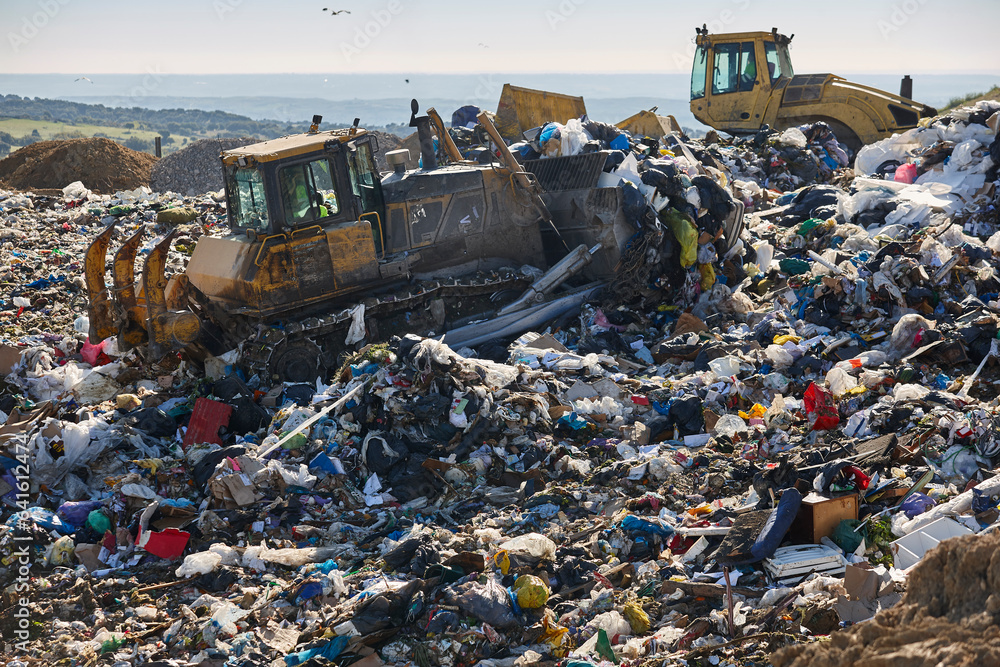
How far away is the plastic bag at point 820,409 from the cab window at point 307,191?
4576 mm

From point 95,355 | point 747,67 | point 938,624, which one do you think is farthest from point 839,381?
point 747,67

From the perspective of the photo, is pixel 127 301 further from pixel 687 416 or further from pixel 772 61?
pixel 772 61

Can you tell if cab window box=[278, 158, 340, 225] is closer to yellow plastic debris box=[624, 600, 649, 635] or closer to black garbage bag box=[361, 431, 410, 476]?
black garbage bag box=[361, 431, 410, 476]

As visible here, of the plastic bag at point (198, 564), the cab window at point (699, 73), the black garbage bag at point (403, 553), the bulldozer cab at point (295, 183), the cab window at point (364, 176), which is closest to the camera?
the black garbage bag at point (403, 553)

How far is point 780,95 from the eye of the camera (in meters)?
14.9

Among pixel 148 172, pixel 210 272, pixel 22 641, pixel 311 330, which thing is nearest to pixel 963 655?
pixel 22 641

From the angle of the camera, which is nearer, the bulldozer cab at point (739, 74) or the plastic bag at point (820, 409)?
the plastic bag at point (820, 409)

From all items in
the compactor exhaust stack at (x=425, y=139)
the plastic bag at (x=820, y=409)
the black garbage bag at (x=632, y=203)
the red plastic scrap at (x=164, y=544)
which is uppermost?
the compactor exhaust stack at (x=425, y=139)

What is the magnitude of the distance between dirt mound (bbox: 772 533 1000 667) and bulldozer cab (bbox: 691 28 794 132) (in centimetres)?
1406

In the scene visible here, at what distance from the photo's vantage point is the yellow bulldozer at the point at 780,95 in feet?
Result: 47.9

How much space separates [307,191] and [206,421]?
2.28 metres

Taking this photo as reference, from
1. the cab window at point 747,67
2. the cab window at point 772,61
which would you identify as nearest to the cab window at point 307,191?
the cab window at point 747,67

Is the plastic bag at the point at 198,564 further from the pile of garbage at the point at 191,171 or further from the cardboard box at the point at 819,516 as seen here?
the pile of garbage at the point at 191,171

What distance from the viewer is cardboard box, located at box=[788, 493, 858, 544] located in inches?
165
